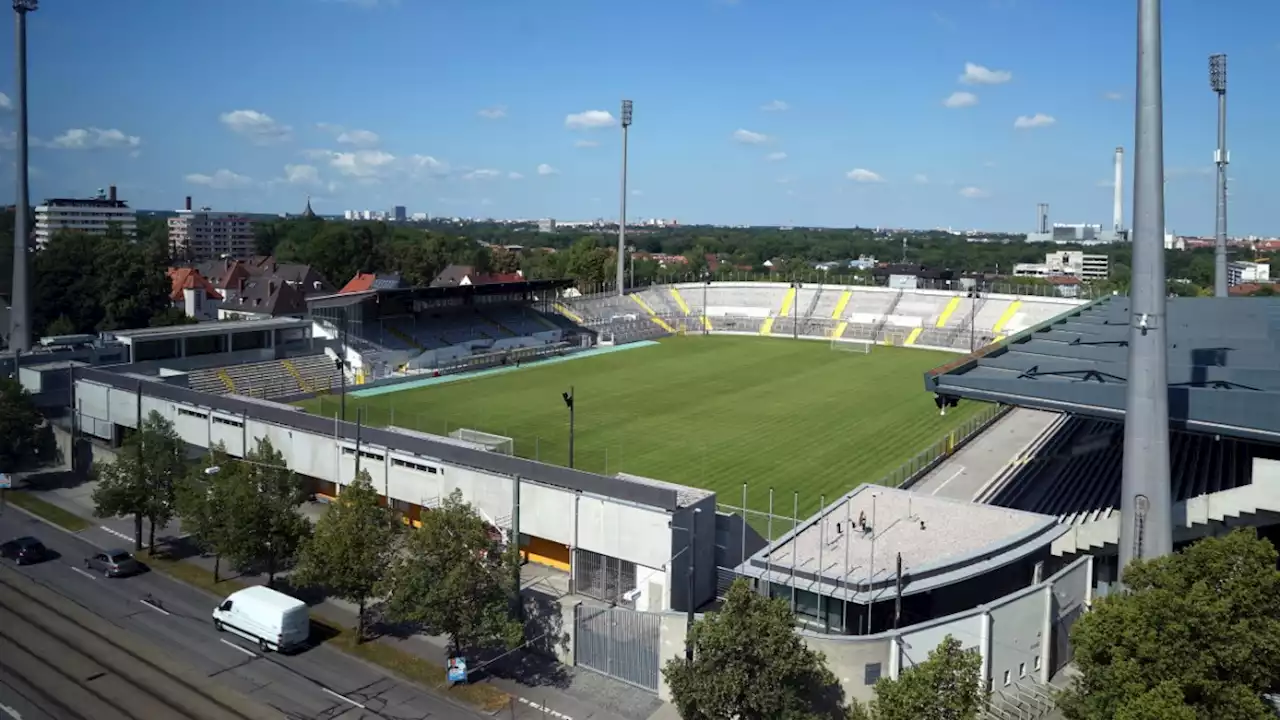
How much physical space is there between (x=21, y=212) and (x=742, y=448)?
34.0 metres

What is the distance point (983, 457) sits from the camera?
33656 mm

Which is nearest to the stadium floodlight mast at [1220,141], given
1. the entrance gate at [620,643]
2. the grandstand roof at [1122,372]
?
the grandstand roof at [1122,372]

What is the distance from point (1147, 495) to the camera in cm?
1781

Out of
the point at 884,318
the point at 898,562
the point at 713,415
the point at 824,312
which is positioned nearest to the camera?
the point at 898,562

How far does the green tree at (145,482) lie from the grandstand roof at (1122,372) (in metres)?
19.3

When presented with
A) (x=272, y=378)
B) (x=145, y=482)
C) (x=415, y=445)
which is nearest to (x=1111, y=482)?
(x=415, y=445)

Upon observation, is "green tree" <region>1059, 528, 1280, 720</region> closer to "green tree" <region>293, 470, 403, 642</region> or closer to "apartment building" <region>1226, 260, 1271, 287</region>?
"green tree" <region>293, 470, 403, 642</region>

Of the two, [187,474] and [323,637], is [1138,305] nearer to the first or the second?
[323,637]

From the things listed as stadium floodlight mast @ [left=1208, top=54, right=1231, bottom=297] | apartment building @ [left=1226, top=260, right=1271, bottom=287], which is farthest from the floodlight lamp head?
apartment building @ [left=1226, top=260, right=1271, bottom=287]

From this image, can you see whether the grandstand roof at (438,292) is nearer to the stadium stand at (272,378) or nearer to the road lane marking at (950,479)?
the stadium stand at (272,378)

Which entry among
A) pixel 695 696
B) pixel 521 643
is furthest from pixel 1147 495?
pixel 521 643

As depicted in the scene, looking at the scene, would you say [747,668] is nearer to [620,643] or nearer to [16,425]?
[620,643]

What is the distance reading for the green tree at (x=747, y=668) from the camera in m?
13.9

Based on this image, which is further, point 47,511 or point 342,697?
point 47,511
